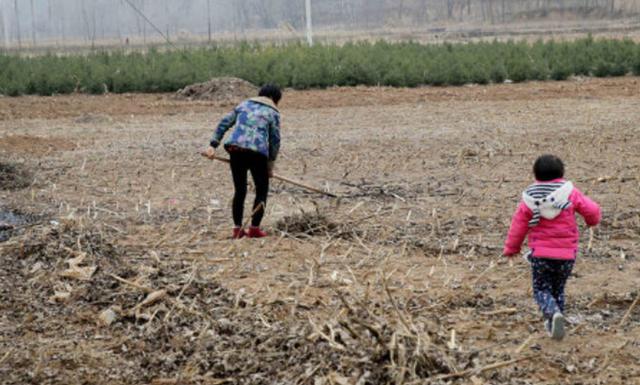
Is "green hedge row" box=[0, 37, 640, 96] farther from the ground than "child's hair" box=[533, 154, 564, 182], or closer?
farther from the ground

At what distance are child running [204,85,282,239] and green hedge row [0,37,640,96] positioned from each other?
53.7ft

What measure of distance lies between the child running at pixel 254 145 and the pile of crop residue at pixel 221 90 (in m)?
13.6

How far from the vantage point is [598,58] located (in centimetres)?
2666

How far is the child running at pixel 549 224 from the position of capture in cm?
625

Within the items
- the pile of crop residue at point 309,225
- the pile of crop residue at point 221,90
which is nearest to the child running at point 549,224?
the pile of crop residue at point 309,225

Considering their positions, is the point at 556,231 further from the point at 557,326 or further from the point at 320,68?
the point at 320,68

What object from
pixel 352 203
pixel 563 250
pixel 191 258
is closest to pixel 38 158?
pixel 352 203

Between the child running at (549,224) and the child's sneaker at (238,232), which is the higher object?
the child running at (549,224)

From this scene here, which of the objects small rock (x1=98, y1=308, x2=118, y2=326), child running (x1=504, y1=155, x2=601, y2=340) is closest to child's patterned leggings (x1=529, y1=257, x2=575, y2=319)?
child running (x1=504, y1=155, x2=601, y2=340)

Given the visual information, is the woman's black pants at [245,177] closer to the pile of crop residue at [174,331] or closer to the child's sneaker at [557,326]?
the pile of crop residue at [174,331]

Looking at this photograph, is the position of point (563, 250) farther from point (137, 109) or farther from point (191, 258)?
point (137, 109)

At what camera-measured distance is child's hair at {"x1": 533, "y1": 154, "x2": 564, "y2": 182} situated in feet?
20.5

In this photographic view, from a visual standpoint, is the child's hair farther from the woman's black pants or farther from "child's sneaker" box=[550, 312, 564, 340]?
the woman's black pants

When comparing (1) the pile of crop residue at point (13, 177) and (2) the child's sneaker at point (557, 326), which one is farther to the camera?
(1) the pile of crop residue at point (13, 177)
